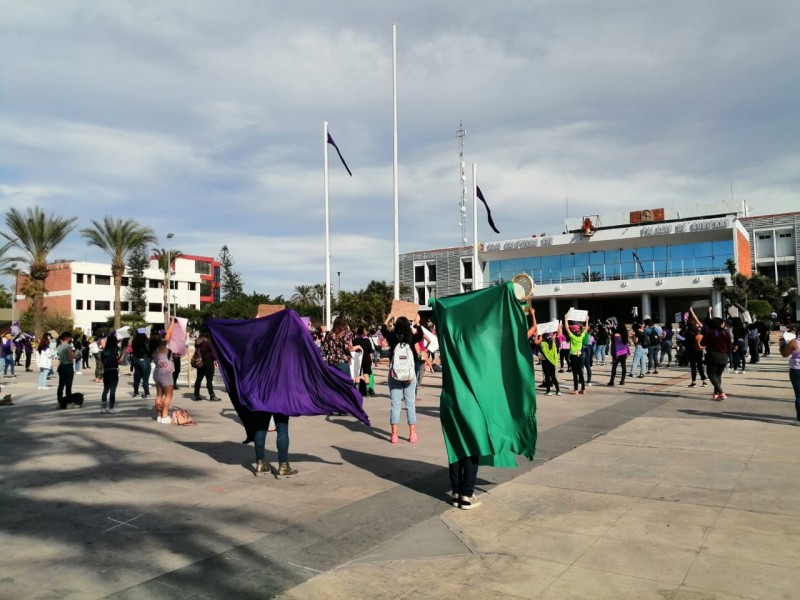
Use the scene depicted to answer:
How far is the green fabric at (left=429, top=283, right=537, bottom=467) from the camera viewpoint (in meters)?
5.63

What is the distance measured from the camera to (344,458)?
773cm

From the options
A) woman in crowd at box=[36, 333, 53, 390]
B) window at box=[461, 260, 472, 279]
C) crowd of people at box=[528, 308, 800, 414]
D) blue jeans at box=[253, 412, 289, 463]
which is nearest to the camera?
blue jeans at box=[253, 412, 289, 463]

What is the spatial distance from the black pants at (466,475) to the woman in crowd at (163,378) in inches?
258

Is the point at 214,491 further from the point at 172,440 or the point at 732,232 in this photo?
the point at 732,232

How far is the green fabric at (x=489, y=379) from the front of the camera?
5.63m

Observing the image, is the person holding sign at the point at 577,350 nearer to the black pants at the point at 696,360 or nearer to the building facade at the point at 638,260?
the black pants at the point at 696,360

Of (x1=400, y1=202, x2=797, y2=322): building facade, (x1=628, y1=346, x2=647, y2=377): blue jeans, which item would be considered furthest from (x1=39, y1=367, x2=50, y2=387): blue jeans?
(x1=400, y1=202, x2=797, y2=322): building facade

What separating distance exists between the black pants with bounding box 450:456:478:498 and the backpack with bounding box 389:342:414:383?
283 cm

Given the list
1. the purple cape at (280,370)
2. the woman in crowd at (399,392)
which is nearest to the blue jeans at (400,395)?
the woman in crowd at (399,392)

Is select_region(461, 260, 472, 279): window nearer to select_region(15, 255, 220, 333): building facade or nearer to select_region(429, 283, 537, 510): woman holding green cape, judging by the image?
select_region(15, 255, 220, 333): building facade

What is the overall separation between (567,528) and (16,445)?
7.57 meters

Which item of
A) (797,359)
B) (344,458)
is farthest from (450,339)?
(797,359)

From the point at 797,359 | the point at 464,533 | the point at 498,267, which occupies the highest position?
the point at 498,267

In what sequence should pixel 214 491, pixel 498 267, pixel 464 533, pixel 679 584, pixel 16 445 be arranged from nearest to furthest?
pixel 679 584 → pixel 464 533 → pixel 214 491 → pixel 16 445 → pixel 498 267
